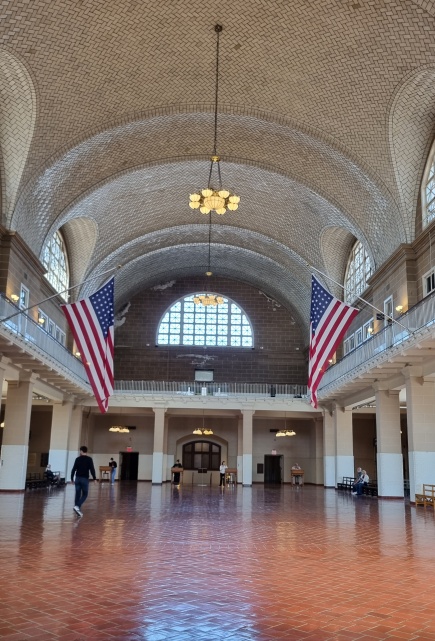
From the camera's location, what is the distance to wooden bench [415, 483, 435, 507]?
1720 cm

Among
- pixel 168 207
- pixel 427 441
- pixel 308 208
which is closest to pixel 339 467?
pixel 427 441

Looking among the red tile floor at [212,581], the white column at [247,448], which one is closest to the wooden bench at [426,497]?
the red tile floor at [212,581]

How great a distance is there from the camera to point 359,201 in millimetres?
22125

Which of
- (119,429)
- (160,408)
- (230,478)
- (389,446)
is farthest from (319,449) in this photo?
(389,446)

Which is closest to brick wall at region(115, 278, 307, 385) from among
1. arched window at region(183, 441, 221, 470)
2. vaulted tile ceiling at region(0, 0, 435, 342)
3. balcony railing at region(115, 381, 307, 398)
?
balcony railing at region(115, 381, 307, 398)

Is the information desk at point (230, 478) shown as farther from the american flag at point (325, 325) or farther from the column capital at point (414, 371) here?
the american flag at point (325, 325)

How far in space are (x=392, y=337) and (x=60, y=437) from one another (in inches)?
693

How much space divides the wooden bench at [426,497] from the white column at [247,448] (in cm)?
1392

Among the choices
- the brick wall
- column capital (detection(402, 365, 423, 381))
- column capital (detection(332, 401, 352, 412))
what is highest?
the brick wall

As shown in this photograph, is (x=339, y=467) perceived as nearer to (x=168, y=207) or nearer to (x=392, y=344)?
(x=392, y=344)

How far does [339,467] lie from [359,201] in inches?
520

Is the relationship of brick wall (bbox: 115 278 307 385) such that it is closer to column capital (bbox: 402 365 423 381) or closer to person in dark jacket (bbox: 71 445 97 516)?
column capital (bbox: 402 365 423 381)

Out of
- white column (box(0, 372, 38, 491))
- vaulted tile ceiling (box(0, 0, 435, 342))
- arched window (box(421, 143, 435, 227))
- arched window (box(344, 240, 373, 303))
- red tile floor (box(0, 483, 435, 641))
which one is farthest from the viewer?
arched window (box(344, 240, 373, 303))

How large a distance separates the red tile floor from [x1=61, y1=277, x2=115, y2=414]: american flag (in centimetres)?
472
